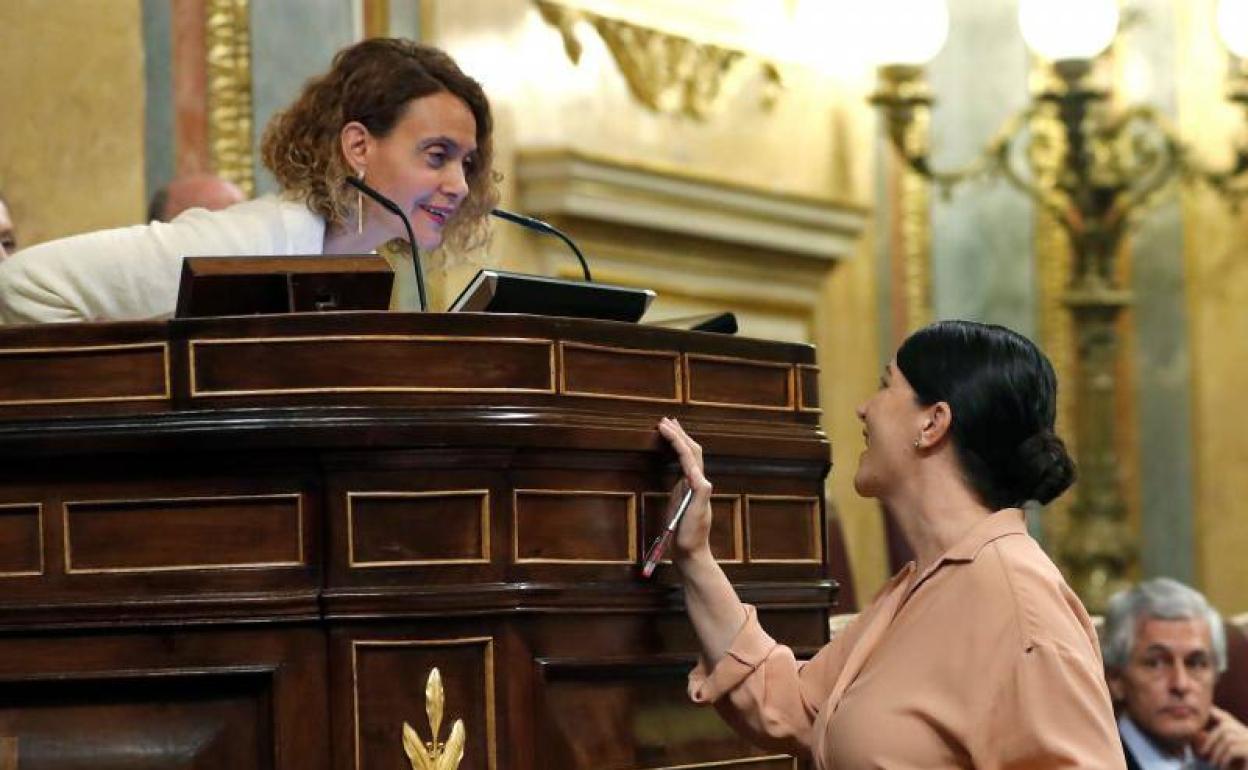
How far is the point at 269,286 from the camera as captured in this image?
3.43m

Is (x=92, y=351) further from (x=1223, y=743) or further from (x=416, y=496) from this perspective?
(x=1223, y=743)

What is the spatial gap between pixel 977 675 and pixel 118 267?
127cm

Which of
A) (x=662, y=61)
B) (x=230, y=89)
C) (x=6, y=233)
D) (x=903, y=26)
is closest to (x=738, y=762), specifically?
(x=6, y=233)

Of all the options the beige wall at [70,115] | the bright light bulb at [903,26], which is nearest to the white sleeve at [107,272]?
the beige wall at [70,115]

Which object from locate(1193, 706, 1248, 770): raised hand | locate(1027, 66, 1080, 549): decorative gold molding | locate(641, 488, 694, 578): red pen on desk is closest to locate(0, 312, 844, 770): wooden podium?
locate(641, 488, 694, 578): red pen on desk

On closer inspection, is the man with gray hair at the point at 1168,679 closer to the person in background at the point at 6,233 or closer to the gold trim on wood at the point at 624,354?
the gold trim on wood at the point at 624,354

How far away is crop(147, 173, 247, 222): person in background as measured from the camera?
17.2ft

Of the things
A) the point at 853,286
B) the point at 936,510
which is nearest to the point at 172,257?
the point at 936,510

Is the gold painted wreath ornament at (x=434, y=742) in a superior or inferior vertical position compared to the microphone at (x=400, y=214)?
inferior

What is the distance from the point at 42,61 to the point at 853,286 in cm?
326

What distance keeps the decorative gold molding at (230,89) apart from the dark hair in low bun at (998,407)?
256cm

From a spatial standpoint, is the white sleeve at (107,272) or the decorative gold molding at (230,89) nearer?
the white sleeve at (107,272)

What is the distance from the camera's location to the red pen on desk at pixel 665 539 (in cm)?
356

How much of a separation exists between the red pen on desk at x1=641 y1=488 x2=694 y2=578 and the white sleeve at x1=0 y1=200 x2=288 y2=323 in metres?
0.72
